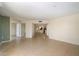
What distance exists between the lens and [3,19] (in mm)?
8250

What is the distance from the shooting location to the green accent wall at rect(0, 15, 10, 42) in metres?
8.05

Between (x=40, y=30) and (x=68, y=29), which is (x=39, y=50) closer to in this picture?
(x=68, y=29)

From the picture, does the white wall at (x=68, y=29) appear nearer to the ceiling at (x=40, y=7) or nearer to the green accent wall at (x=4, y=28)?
the ceiling at (x=40, y=7)

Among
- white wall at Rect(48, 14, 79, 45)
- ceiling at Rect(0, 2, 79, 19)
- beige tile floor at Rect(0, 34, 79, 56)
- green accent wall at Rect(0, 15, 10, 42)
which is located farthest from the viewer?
green accent wall at Rect(0, 15, 10, 42)

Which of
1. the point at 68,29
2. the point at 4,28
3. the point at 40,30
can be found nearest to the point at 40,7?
the point at 68,29

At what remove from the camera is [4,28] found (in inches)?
329

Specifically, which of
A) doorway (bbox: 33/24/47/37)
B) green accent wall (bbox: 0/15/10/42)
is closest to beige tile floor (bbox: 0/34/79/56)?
green accent wall (bbox: 0/15/10/42)

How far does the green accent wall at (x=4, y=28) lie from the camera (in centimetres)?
805

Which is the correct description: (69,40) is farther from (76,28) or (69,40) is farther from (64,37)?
(76,28)

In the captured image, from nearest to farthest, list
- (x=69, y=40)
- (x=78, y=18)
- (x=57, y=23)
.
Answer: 1. (x=78, y=18)
2. (x=69, y=40)
3. (x=57, y=23)

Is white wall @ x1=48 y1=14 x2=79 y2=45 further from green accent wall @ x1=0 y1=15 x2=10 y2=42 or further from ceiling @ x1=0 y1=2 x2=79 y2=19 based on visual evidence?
green accent wall @ x1=0 y1=15 x2=10 y2=42

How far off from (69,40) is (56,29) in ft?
7.87

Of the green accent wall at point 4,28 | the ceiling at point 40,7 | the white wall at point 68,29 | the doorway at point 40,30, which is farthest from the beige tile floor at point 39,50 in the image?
the doorway at point 40,30

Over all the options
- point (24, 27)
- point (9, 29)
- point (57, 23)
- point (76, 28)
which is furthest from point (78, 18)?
point (24, 27)
